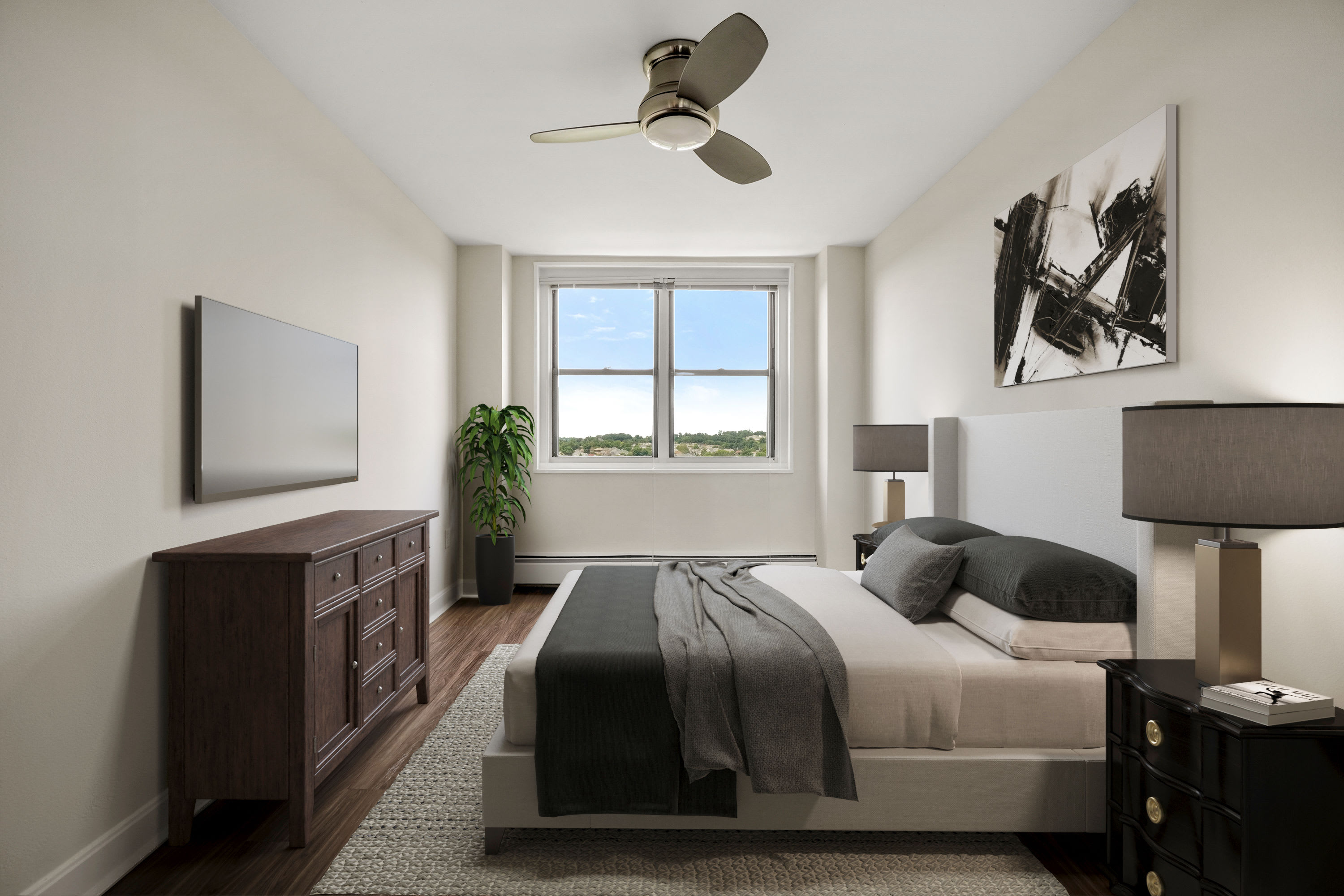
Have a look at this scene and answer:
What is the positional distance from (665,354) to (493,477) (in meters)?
1.79

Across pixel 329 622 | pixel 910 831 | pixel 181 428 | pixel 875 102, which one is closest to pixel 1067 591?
pixel 910 831

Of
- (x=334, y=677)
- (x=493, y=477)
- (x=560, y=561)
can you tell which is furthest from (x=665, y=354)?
(x=334, y=677)

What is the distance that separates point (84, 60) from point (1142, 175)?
321 cm

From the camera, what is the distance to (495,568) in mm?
4922

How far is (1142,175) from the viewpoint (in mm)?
2246

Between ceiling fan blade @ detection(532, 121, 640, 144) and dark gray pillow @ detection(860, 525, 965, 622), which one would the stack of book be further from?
ceiling fan blade @ detection(532, 121, 640, 144)

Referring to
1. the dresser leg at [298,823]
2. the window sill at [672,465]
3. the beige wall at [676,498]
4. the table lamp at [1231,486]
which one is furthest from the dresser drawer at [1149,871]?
the window sill at [672,465]

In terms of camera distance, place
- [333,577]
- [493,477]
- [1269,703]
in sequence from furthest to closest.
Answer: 1. [493,477]
2. [333,577]
3. [1269,703]

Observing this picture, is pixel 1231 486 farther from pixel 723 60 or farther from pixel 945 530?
pixel 723 60

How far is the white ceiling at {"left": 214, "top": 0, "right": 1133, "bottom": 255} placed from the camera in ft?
7.75

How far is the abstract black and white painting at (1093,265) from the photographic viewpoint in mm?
2184

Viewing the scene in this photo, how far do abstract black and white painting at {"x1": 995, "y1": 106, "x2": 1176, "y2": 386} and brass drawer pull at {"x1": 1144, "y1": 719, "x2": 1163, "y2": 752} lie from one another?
3.83 ft

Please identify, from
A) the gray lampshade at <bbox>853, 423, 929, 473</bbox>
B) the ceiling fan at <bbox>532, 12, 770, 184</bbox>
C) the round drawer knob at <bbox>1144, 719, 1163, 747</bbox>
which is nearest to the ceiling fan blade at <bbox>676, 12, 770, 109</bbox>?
the ceiling fan at <bbox>532, 12, 770, 184</bbox>

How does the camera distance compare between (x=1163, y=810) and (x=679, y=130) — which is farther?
(x=679, y=130)
